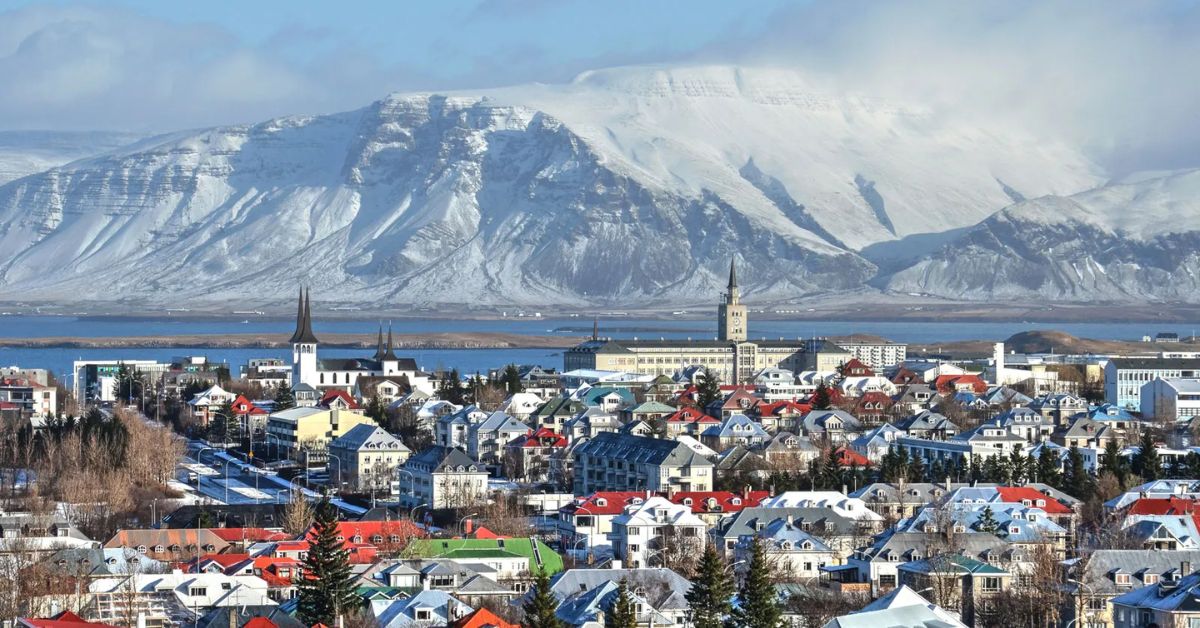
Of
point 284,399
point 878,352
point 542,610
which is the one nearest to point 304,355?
point 284,399

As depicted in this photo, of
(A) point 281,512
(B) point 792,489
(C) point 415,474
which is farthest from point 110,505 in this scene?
(B) point 792,489

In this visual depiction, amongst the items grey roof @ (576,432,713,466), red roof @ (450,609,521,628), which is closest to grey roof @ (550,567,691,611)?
red roof @ (450,609,521,628)

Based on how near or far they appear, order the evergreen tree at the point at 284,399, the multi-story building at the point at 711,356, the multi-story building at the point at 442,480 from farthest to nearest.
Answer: the multi-story building at the point at 711,356 → the evergreen tree at the point at 284,399 → the multi-story building at the point at 442,480

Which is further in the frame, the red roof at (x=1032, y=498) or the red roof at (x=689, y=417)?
the red roof at (x=689, y=417)

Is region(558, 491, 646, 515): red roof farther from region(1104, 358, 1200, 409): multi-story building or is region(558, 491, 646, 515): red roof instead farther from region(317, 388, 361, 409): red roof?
region(1104, 358, 1200, 409): multi-story building

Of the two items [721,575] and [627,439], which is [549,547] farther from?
[627,439]

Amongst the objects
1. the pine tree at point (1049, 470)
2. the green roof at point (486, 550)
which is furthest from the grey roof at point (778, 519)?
the pine tree at point (1049, 470)

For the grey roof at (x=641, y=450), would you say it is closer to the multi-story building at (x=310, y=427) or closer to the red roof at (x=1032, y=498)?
the multi-story building at (x=310, y=427)
